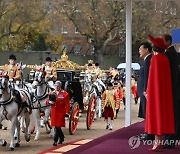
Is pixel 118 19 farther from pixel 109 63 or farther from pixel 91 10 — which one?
pixel 109 63

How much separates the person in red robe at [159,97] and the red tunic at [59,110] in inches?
202

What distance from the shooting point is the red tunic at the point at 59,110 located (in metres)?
13.8

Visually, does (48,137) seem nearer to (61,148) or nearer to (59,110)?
(59,110)

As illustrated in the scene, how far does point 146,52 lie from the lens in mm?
10234

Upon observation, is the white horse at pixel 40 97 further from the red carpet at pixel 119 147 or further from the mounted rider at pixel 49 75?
the red carpet at pixel 119 147

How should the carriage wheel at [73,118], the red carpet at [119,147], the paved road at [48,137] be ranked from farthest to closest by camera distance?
the carriage wheel at [73,118] < the paved road at [48,137] < the red carpet at [119,147]

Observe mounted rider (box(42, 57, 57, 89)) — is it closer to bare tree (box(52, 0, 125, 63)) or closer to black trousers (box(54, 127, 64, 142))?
black trousers (box(54, 127, 64, 142))

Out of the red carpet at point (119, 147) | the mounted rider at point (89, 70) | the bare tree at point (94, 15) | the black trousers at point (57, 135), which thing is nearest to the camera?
the red carpet at point (119, 147)

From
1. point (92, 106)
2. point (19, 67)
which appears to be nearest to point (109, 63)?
point (92, 106)

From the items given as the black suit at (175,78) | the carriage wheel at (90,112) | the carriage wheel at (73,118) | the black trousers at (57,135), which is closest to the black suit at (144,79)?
the black suit at (175,78)

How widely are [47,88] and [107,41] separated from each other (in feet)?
106

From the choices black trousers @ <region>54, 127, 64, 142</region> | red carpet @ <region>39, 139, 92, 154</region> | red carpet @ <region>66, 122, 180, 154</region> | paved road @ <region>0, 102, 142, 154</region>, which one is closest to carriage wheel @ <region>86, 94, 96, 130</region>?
paved road @ <region>0, 102, 142, 154</region>

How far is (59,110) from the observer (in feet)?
45.8

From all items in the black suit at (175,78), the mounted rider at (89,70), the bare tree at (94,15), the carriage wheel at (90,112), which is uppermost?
the bare tree at (94,15)
